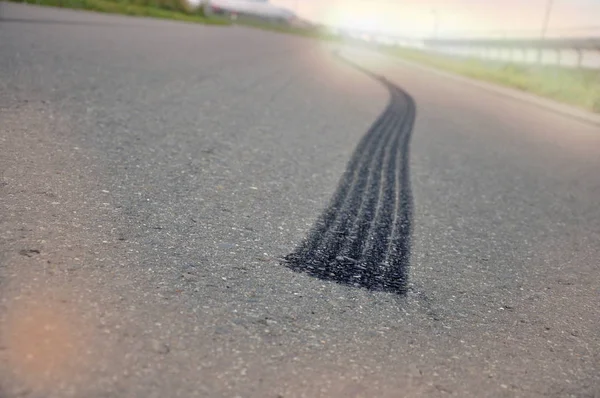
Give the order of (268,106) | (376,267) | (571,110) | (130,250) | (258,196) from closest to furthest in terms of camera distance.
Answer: (130,250), (376,267), (258,196), (268,106), (571,110)

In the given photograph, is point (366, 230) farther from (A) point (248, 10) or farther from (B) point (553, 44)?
(A) point (248, 10)

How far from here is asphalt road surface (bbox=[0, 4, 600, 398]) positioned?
6.11ft

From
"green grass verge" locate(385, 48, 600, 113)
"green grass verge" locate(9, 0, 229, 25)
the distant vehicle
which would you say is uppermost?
the distant vehicle

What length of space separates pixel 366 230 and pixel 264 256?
79cm

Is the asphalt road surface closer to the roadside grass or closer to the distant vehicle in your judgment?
the roadside grass

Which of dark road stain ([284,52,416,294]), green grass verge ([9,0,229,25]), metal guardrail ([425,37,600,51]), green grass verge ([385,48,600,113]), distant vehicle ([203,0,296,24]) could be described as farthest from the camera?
distant vehicle ([203,0,296,24])

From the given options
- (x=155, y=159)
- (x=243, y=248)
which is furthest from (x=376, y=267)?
(x=155, y=159)

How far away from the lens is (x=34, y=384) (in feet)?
5.18

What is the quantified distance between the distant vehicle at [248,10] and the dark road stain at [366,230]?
3059 cm

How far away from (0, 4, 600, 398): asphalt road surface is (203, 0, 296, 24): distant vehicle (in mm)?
29954

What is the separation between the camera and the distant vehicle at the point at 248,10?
4069cm

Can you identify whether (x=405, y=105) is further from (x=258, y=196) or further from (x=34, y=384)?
(x=34, y=384)

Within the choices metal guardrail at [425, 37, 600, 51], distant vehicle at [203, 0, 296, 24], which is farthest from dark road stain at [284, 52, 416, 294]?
distant vehicle at [203, 0, 296, 24]

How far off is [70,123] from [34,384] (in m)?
3.28
